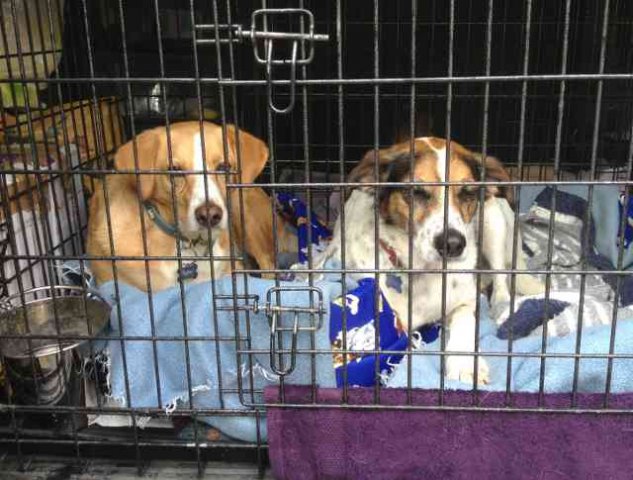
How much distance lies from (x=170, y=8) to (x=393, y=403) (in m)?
2.46

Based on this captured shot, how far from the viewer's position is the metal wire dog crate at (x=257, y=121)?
158 cm

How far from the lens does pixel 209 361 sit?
73.4 inches

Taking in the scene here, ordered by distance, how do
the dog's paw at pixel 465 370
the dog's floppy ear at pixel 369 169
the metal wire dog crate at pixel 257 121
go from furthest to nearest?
the dog's floppy ear at pixel 369 169, the dog's paw at pixel 465 370, the metal wire dog crate at pixel 257 121

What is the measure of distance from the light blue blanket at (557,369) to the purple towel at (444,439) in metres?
0.06

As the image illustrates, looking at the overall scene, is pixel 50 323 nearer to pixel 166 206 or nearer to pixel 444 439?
pixel 166 206

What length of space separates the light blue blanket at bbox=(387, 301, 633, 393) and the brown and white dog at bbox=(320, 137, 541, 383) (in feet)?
0.42

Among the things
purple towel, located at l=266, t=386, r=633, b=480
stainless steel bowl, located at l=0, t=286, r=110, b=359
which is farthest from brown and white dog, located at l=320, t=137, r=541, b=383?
stainless steel bowl, located at l=0, t=286, r=110, b=359

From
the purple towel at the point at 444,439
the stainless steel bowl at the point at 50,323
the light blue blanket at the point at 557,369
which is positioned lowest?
the purple towel at the point at 444,439

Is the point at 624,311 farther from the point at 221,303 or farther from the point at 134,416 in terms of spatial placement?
the point at 134,416

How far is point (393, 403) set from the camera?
1712 mm

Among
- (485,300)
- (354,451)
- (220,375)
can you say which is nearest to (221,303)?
(220,375)

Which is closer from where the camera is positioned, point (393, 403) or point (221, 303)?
point (393, 403)

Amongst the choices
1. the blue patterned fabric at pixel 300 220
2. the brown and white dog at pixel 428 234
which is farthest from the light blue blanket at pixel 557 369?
the blue patterned fabric at pixel 300 220

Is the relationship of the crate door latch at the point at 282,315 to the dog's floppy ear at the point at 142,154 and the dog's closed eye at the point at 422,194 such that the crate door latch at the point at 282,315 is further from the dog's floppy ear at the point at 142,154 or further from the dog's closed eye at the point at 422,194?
the dog's floppy ear at the point at 142,154
